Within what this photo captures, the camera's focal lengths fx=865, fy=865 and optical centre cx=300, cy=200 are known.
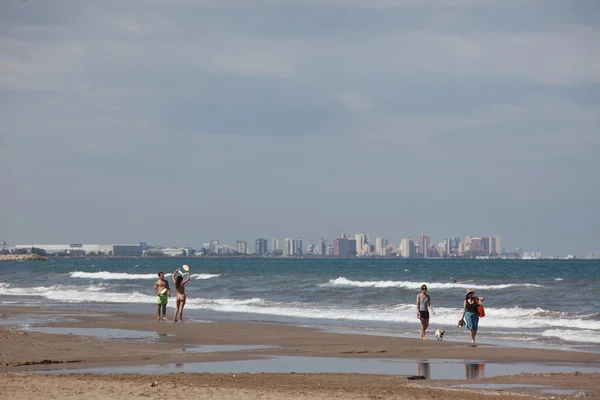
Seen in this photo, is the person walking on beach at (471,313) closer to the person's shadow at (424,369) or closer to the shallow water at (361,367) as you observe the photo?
the shallow water at (361,367)

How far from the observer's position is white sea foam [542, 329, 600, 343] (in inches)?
885

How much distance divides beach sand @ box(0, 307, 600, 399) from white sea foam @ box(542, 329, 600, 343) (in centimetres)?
369

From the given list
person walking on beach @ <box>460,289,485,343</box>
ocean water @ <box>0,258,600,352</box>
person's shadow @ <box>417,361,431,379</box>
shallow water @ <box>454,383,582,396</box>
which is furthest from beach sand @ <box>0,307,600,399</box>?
ocean water @ <box>0,258,600,352</box>

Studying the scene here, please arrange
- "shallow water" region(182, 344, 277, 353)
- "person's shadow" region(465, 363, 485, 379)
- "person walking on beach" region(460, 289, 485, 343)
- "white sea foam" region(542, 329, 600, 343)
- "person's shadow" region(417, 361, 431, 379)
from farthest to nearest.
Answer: "white sea foam" region(542, 329, 600, 343) < "person walking on beach" region(460, 289, 485, 343) < "shallow water" region(182, 344, 277, 353) < "person's shadow" region(417, 361, 431, 379) < "person's shadow" region(465, 363, 485, 379)

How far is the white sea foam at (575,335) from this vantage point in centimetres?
2248

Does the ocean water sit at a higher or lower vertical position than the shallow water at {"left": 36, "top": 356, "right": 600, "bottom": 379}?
lower

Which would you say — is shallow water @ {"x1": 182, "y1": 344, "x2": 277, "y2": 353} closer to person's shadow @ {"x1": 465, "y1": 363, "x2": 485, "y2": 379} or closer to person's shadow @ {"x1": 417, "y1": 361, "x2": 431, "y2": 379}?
person's shadow @ {"x1": 417, "y1": 361, "x2": 431, "y2": 379}

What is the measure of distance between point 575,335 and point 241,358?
10.7 m

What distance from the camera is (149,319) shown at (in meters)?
28.9

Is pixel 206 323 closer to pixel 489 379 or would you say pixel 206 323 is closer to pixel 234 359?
pixel 234 359

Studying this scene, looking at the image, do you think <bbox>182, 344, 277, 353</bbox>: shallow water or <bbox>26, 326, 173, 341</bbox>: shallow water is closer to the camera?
<bbox>182, 344, 277, 353</bbox>: shallow water

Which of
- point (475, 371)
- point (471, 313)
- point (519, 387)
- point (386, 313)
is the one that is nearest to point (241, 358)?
point (475, 371)

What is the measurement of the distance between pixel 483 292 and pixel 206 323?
22227mm

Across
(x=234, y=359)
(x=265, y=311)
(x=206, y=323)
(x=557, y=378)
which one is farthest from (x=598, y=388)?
(x=265, y=311)
